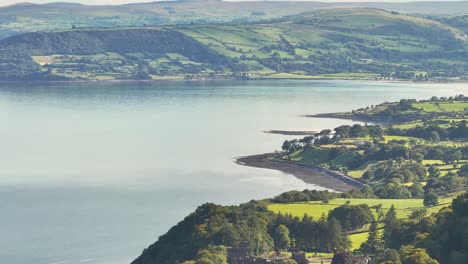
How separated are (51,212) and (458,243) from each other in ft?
109

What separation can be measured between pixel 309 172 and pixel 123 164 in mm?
16742

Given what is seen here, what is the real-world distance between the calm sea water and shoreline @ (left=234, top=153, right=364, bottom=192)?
5.62 feet

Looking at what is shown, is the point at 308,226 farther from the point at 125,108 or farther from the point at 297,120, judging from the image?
the point at 125,108

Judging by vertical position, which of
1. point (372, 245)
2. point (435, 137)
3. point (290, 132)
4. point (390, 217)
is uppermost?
point (372, 245)

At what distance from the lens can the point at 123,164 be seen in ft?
317

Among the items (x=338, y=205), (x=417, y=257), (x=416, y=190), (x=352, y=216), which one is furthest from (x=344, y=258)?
(x=416, y=190)

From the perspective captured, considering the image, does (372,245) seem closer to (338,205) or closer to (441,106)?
(338,205)

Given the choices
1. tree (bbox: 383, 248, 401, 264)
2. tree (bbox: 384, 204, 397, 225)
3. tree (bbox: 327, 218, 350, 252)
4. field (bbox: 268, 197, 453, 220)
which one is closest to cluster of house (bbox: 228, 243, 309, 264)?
tree (bbox: 327, 218, 350, 252)

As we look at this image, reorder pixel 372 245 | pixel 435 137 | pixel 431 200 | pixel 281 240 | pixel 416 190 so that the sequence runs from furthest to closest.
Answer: pixel 435 137, pixel 416 190, pixel 431 200, pixel 281 240, pixel 372 245

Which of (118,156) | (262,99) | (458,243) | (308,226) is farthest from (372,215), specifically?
(262,99)

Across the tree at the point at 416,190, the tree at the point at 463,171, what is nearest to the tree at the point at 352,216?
the tree at the point at 416,190

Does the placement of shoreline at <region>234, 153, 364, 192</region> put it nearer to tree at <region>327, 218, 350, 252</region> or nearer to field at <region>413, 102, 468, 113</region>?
tree at <region>327, 218, 350, 252</region>

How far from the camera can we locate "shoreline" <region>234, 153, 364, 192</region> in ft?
281

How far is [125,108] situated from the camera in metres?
162
